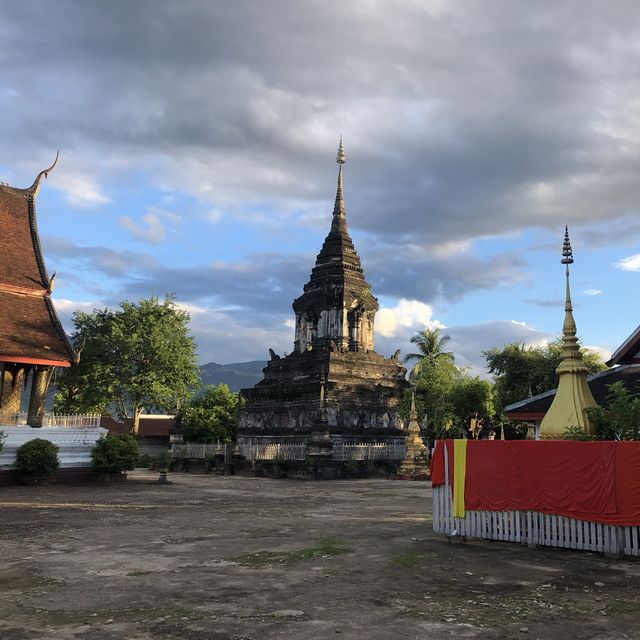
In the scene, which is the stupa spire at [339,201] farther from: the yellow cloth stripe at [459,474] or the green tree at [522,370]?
the yellow cloth stripe at [459,474]

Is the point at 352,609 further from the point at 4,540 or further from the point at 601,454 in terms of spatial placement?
the point at 4,540

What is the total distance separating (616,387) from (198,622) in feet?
26.6

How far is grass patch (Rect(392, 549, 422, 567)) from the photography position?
30.2ft

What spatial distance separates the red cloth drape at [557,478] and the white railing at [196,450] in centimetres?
2561

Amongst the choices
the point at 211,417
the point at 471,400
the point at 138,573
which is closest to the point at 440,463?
the point at 138,573

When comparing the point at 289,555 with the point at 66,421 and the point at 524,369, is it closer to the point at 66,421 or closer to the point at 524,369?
the point at 66,421

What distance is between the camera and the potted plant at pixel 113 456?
2425 cm

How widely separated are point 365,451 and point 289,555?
76.1 ft

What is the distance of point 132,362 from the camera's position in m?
43.6

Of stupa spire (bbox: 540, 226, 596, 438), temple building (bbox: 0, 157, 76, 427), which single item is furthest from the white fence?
stupa spire (bbox: 540, 226, 596, 438)

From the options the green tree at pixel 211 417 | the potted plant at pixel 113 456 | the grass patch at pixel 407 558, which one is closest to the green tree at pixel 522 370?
the green tree at pixel 211 417

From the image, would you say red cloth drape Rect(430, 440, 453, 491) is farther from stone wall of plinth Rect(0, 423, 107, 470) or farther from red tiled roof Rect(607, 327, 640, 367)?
stone wall of plinth Rect(0, 423, 107, 470)

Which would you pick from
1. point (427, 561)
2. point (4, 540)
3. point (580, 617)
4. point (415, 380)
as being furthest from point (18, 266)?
point (415, 380)

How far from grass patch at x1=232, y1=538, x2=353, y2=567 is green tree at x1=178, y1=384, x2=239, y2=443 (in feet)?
110
